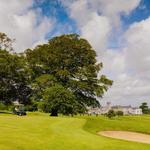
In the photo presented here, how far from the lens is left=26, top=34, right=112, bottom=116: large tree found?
69438 millimetres

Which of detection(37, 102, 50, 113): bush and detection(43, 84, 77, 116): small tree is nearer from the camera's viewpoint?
detection(43, 84, 77, 116): small tree

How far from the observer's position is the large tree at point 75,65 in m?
69.4

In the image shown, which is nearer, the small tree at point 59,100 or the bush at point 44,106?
the small tree at point 59,100

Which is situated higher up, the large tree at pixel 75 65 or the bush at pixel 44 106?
the large tree at pixel 75 65

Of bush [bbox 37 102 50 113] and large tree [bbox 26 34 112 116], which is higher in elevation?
large tree [bbox 26 34 112 116]

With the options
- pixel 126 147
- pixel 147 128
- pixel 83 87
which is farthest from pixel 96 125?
A: pixel 83 87

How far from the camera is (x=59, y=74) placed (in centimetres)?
6806

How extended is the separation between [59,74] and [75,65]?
14.2ft

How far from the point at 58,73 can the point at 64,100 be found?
5960mm

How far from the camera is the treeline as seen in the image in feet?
217

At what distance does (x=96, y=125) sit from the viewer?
42.4 metres

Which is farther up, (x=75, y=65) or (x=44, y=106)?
(x=75, y=65)

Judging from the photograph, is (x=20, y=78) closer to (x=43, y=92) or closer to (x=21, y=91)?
(x=21, y=91)

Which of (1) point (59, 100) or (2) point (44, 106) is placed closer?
(1) point (59, 100)
